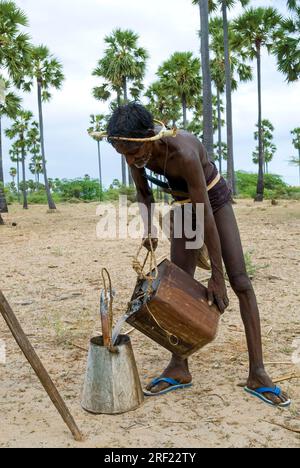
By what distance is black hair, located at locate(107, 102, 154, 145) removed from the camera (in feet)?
7.29

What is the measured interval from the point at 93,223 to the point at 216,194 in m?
11.1

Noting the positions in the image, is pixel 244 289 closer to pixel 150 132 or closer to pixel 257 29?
pixel 150 132

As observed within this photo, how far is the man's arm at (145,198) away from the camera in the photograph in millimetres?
2680

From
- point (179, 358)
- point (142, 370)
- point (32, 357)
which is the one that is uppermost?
point (32, 357)

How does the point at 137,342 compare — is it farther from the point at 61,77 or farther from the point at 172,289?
the point at 61,77

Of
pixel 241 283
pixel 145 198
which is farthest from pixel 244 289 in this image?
pixel 145 198

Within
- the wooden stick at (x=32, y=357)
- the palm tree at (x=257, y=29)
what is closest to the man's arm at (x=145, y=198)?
the wooden stick at (x=32, y=357)

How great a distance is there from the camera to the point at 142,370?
10.0 ft

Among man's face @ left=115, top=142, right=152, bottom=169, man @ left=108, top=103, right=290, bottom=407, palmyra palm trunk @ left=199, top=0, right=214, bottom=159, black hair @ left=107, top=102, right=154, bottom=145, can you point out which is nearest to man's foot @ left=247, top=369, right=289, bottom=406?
man @ left=108, top=103, right=290, bottom=407

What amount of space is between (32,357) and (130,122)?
113cm

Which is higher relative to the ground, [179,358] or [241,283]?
[241,283]

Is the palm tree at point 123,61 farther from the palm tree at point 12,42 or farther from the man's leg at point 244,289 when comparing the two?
the man's leg at point 244,289

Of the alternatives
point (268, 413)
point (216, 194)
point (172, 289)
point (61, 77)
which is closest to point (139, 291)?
point (172, 289)

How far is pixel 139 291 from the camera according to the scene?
2.51 meters
